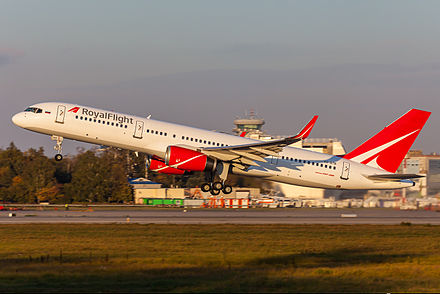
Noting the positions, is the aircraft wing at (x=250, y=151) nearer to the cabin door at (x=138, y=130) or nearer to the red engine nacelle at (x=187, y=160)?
the red engine nacelle at (x=187, y=160)

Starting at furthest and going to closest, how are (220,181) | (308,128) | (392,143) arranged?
(392,143), (220,181), (308,128)

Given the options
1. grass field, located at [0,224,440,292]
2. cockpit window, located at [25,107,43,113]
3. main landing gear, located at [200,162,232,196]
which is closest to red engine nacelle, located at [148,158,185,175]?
main landing gear, located at [200,162,232,196]

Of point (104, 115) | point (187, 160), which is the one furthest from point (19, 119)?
point (187, 160)

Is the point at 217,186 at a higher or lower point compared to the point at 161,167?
lower

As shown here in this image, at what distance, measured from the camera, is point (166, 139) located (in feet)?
137

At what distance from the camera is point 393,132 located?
4744 centimetres

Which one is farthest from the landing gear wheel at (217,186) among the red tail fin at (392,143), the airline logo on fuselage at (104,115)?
the red tail fin at (392,143)

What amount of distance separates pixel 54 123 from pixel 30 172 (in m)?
52.6

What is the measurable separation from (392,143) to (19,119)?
1118 inches

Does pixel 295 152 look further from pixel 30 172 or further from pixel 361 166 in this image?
pixel 30 172

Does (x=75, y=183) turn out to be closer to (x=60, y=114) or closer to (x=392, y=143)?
(x=60, y=114)

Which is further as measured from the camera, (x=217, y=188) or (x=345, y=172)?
(x=345, y=172)

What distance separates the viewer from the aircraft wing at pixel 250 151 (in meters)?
40.1

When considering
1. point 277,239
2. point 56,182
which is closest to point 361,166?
point 277,239
